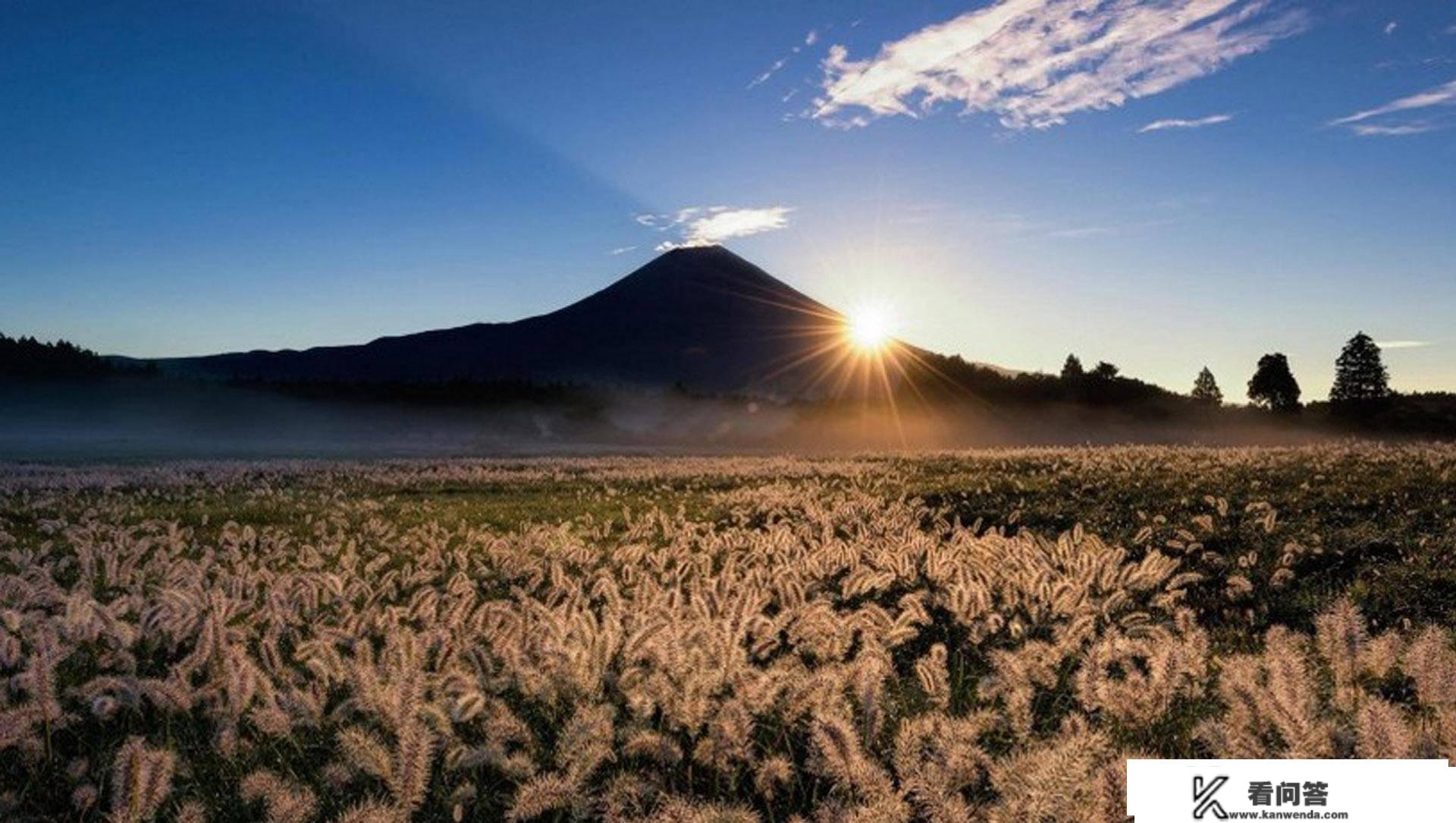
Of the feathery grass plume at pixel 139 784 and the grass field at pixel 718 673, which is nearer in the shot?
the feathery grass plume at pixel 139 784

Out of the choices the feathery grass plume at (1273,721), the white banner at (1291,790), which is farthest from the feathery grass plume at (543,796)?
the feathery grass plume at (1273,721)

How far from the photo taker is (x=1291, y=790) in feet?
10.8

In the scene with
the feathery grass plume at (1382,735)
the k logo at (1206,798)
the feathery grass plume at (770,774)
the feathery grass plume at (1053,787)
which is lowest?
the feathery grass plume at (770,774)

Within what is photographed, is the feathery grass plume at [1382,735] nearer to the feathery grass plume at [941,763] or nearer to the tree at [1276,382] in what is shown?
the feathery grass plume at [941,763]

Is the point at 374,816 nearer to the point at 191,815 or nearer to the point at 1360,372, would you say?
the point at 191,815

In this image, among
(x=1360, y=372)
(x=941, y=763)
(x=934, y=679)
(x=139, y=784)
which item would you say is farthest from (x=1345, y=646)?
(x=1360, y=372)

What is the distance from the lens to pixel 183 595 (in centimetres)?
598

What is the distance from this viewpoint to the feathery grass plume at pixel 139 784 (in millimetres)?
3125

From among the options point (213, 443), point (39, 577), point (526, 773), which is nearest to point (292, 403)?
point (213, 443)

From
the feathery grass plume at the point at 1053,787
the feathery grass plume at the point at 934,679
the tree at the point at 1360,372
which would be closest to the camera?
the feathery grass plume at the point at 1053,787

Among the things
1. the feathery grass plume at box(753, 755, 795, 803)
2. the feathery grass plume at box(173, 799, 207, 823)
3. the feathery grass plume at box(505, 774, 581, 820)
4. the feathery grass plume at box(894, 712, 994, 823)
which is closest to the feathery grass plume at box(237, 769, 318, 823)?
the feathery grass plume at box(173, 799, 207, 823)

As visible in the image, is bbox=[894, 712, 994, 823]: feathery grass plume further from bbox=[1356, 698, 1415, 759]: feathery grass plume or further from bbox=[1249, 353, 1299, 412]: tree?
bbox=[1249, 353, 1299, 412]: tree

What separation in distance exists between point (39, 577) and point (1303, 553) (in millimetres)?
10622

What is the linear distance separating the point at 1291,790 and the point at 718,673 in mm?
2091
